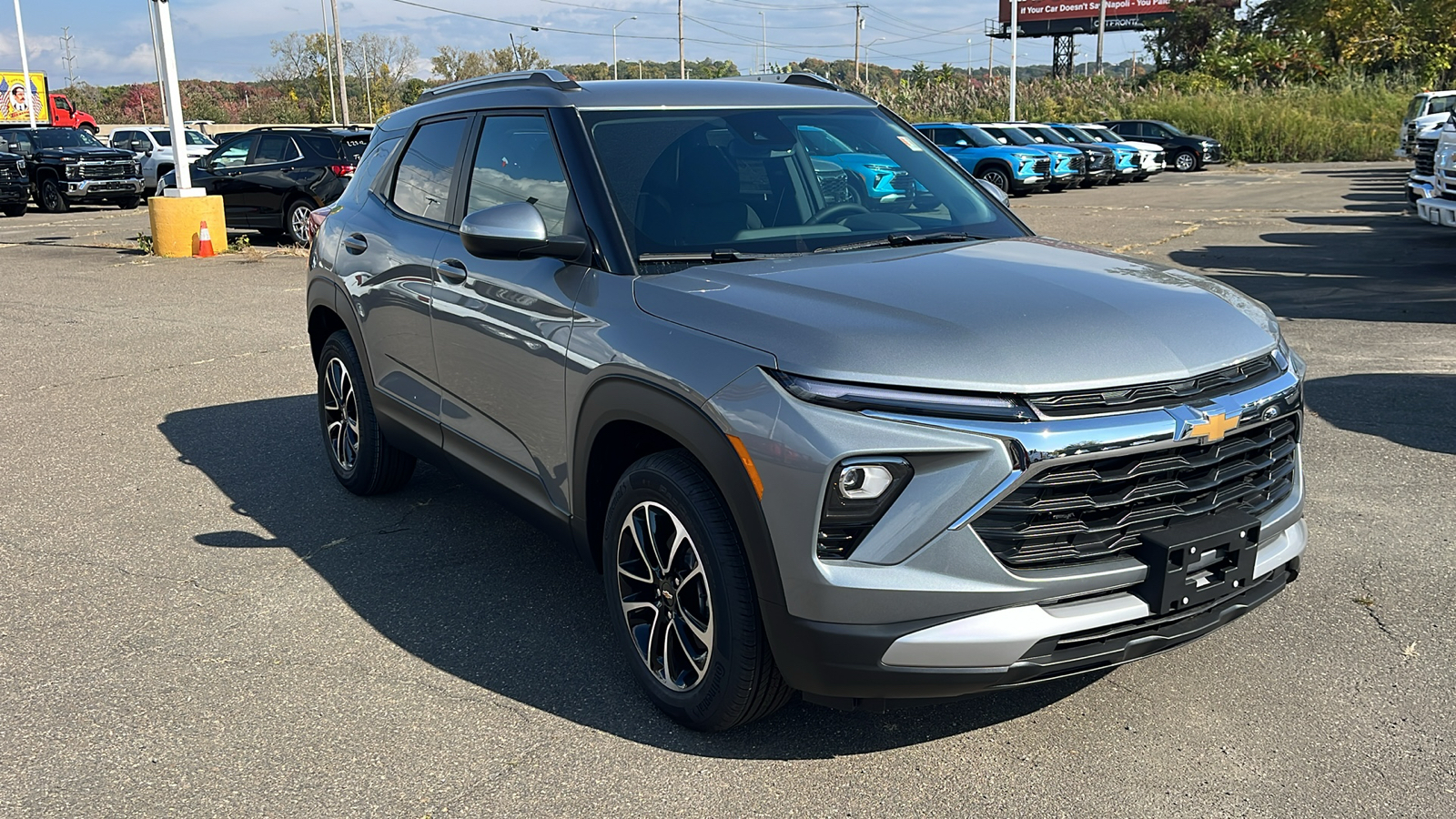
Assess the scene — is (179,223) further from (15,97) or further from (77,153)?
(15,97)

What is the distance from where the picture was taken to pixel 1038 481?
280 centimetres

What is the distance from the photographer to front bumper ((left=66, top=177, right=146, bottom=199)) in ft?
87.5

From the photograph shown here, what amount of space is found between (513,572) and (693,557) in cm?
171

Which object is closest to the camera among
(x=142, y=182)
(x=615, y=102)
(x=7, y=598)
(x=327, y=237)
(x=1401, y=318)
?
(x=615, y=102)

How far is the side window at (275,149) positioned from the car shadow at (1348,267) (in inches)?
487

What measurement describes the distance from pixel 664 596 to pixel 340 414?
3.02 meters

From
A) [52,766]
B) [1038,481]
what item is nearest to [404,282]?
[52,766]

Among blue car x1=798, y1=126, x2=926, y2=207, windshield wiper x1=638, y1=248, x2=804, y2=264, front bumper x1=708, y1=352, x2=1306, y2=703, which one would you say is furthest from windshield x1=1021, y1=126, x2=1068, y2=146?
front bumper x1=708, y1=352, x2=1306, y2=703

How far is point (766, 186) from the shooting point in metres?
4.12

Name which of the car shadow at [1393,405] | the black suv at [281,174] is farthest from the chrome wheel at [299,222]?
the car shadow at [1393,405]

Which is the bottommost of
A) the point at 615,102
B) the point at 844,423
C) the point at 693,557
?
the point at 693,557

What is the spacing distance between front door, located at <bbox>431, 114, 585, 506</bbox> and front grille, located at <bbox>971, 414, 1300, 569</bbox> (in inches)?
61.5

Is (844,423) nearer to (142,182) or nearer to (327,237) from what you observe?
(327,237)

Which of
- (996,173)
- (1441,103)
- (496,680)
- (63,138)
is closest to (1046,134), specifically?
(996,173)
